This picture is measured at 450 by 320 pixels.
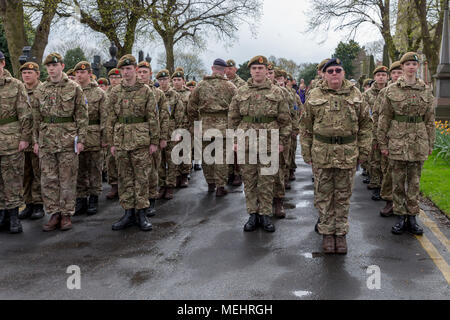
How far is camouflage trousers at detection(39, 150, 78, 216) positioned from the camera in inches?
231

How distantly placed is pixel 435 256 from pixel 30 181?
19.0 ft

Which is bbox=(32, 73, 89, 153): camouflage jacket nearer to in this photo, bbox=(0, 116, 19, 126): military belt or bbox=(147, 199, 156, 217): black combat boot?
bbox=(0, 116, 19, 126): military belt

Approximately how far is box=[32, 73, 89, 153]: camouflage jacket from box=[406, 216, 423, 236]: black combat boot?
4.60 m

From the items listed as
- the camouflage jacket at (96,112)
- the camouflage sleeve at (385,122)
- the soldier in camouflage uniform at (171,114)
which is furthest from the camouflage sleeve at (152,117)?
the camouflage sleeve at (385,122)

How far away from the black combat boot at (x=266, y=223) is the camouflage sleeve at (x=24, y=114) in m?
3.43

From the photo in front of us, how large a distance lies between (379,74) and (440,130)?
5.33 m

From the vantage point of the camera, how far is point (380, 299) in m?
3.65

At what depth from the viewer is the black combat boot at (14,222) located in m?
5.74

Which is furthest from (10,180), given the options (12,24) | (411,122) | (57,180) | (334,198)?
(12,24)

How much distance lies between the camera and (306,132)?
5109mm

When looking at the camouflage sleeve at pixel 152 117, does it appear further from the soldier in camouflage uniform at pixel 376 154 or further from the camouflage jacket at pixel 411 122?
the soldier in camouflage uniform at pixel 376 154
